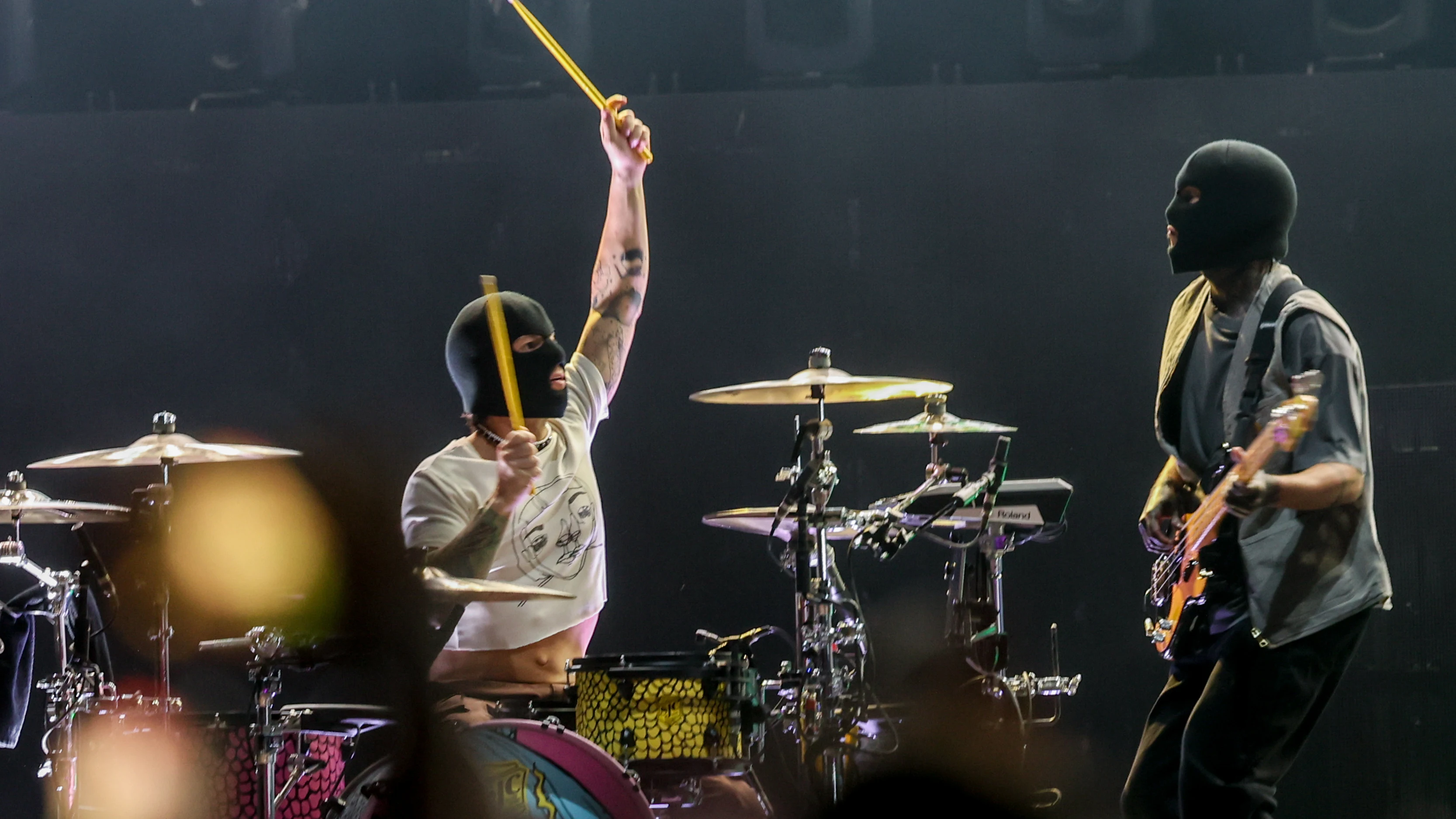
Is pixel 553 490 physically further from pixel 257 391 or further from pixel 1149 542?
pixel 257 391

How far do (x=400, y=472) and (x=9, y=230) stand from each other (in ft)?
16.5

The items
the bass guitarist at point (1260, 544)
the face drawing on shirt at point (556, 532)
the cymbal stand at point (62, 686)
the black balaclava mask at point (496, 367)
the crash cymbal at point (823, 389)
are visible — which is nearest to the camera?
the bass guitarist at point (1260, 544)

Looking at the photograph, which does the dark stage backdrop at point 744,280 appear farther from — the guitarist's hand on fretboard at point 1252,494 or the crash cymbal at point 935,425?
Answer: the guitarist's hand on fretboard at point 1252,494

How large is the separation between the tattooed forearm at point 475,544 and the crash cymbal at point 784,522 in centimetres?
126

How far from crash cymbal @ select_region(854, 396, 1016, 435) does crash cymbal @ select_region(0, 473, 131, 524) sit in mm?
2625

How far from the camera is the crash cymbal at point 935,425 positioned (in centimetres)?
436

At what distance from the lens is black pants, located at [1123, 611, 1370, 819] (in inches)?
99.3

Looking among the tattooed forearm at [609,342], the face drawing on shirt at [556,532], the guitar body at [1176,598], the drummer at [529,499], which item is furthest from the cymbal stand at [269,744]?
the guitar body at [1176,598]

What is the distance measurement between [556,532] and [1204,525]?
1.85 meters

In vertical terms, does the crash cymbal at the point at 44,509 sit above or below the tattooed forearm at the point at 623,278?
below

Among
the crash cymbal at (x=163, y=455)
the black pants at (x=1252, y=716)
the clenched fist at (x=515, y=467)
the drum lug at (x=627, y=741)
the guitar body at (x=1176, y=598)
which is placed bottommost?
the drum lug at (x=627, y=741)

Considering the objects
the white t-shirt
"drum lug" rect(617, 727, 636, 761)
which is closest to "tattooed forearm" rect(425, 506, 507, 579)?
the white t-shirt

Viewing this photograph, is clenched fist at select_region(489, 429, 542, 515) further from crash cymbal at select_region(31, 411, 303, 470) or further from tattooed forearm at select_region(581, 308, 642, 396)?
crash cymbal at select_region(31, 411, 303, 470)

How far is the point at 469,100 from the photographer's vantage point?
17.8 ft
